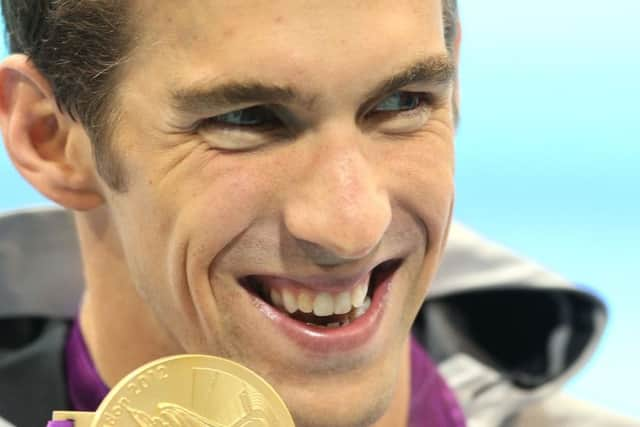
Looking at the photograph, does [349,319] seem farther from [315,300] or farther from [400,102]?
[400,102]

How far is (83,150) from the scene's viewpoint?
1.55 metres

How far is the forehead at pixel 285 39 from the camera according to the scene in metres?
1.33

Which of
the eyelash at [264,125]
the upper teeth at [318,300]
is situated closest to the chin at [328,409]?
the upper teeth at [318,300]

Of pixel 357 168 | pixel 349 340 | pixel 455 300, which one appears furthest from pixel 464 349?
pixel 357 168

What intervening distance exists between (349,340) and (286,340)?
80 mm

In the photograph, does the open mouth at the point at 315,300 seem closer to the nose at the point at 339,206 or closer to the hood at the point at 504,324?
the nose at the point at 339,206

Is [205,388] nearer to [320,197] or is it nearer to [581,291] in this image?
[320,197]

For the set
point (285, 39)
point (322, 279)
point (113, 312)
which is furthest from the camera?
point (113, 312)

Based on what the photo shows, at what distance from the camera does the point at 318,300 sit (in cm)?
148

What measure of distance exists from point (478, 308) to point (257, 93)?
1026mm

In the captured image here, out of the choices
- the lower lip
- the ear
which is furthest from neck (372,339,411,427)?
the ear

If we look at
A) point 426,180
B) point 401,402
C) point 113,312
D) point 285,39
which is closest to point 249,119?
point 285,39

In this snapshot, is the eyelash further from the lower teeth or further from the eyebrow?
the lower teeth

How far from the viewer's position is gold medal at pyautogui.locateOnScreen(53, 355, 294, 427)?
132 cm
